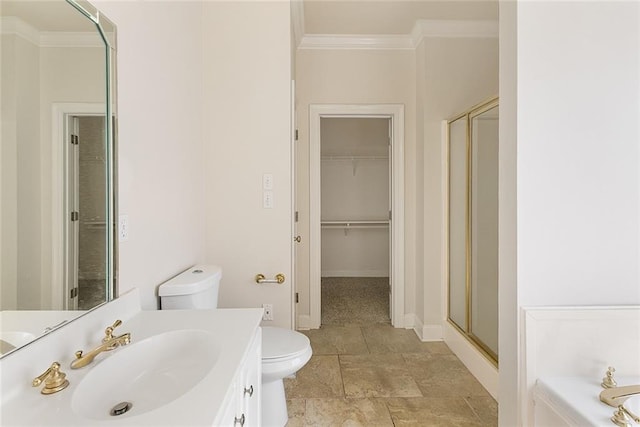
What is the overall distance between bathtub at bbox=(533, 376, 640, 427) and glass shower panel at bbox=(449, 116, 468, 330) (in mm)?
1240

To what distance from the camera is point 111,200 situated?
1.18 m

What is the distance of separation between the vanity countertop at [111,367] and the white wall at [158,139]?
10.7 inches

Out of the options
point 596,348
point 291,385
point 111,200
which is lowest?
point 291,385

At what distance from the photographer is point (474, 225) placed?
2461mm

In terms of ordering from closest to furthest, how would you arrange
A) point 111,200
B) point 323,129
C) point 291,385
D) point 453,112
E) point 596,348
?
point 111,200
point 596,348
point 291,385
point 453,112
point 323,129

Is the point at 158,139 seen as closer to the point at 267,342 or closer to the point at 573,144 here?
the point at 267,342

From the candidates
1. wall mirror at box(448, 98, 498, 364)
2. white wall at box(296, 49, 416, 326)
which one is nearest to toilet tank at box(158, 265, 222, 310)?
white wall at box(296, 49, 416, 326)

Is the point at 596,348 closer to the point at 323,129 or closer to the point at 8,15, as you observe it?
the point at 8,15

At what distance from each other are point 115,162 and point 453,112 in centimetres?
255

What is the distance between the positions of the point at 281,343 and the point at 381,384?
0.86m

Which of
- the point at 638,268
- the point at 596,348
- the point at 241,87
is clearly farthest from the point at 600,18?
the point at 241,87

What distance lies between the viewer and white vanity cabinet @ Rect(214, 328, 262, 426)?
0.79 m

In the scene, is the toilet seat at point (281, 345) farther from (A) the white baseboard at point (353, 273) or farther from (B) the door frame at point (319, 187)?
(A) the white baseboard at point (353, 273)

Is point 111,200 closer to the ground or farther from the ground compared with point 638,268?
Answer: farther from the ground
